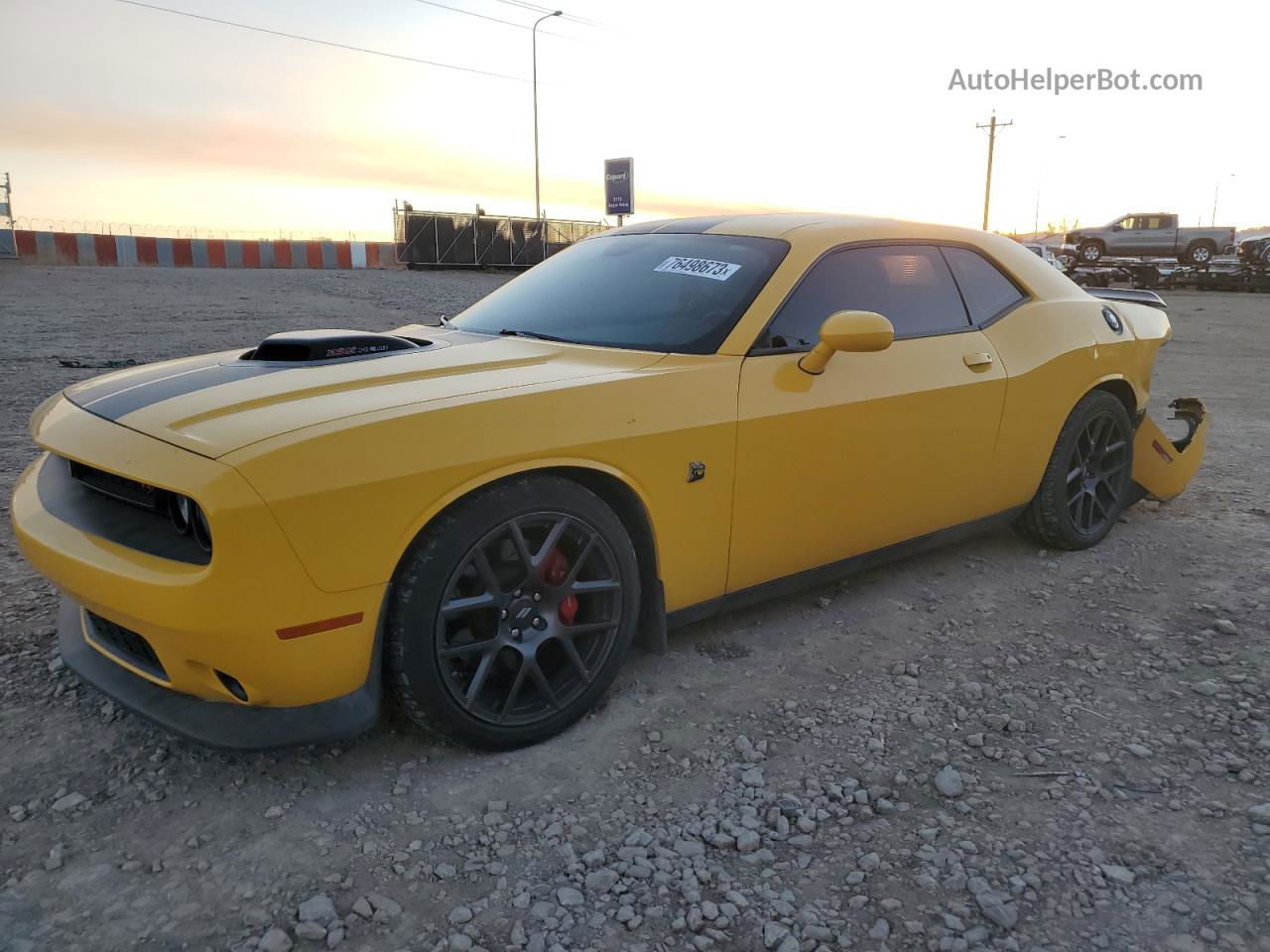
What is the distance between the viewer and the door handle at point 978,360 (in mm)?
3520

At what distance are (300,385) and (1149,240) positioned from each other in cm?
3693

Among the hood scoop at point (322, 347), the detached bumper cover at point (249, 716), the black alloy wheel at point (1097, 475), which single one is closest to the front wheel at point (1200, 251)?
the black alloy wheel at point (1097, 475)

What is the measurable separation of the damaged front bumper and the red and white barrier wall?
25.6 m

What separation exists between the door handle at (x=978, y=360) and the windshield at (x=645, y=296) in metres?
0.90

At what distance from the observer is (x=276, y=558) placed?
2014 millimetres

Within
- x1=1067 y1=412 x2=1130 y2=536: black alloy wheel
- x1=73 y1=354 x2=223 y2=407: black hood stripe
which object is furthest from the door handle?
x1=73 y1=354 x2=223 y2=407: black hood stripe

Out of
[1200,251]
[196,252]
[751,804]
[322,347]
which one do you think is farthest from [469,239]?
[751,804]

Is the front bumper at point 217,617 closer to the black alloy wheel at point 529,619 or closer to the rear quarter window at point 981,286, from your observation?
the black alloy wheel at point 529,619

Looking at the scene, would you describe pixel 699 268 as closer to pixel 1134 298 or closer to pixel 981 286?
pixel 981 286

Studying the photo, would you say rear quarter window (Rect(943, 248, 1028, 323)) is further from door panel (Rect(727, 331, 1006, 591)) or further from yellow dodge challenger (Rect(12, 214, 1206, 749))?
door panel (Rect(727, 331, 1006, 591))

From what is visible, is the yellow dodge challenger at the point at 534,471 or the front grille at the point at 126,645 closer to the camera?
the yellow dodge challenger at the point at 534,471

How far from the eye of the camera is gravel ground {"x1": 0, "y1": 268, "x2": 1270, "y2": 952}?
6.23 ft

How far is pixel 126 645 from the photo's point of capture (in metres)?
2.34

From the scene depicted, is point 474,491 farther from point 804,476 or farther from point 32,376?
point 32,376
